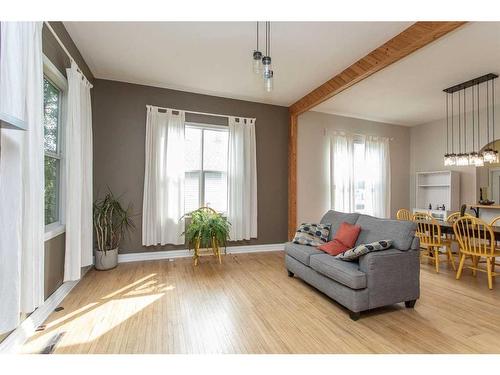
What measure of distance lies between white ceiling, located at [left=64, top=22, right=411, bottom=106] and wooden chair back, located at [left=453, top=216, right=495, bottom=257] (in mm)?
2522

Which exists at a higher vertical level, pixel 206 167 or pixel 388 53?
pixel 388 53

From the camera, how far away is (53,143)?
268 cm

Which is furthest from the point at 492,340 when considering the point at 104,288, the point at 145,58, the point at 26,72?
the point at 145,58

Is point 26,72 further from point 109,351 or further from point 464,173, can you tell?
point 464,173

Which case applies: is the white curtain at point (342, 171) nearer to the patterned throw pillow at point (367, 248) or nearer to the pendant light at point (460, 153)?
the pendant light at point (460, 153)

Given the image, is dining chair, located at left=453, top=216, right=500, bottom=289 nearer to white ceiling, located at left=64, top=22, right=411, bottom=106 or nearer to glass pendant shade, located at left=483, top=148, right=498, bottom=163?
glass pendant shade, located at left=483, top=148, right=498, bottom=163

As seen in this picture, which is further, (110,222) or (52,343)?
(110,222)

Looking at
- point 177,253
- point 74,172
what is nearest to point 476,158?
point 177,253

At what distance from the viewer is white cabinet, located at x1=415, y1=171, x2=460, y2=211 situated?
16.6ft

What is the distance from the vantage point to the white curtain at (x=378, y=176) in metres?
5.57

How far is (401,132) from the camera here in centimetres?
605

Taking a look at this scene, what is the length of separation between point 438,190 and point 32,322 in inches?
284

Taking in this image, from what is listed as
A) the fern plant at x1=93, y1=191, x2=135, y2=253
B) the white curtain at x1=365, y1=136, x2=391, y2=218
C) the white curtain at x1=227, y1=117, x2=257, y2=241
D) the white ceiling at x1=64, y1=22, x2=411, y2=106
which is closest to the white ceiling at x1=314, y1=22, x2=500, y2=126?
the white curtain at x1=365, y1=136, x2=391, y2=218

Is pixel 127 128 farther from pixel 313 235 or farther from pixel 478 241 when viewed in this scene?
pixel 478 241
